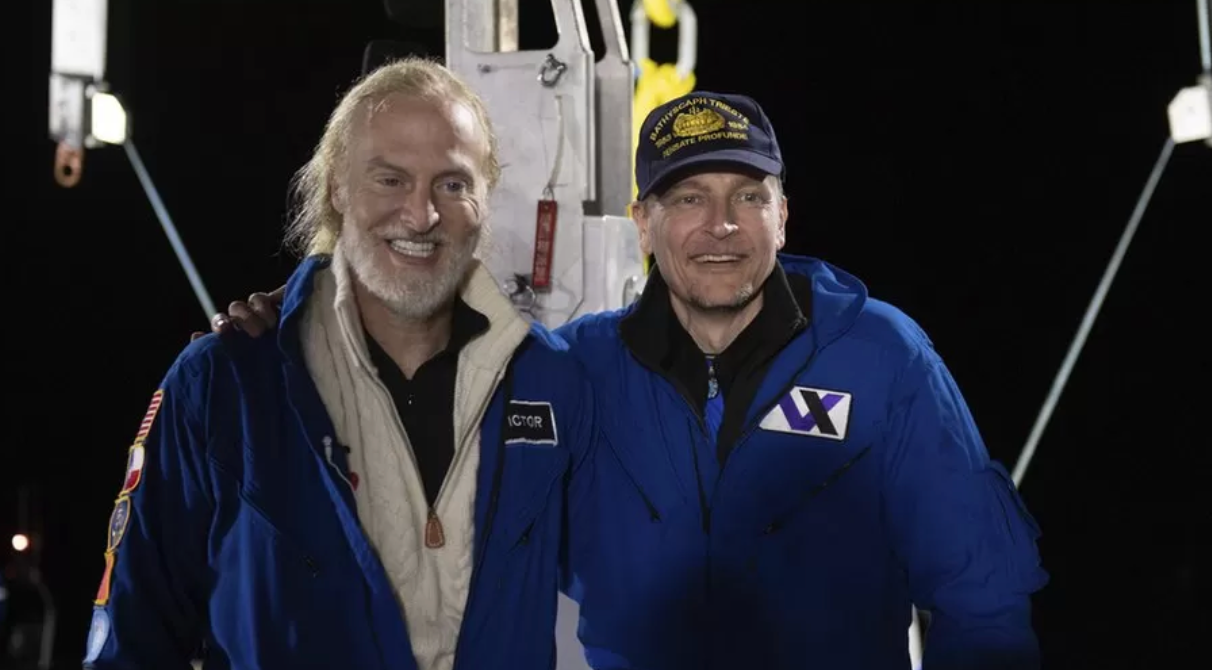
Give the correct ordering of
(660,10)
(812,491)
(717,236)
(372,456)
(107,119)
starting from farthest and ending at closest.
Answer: (660,10) → (107,119) → (717,236) → (812,491) → (372,456)

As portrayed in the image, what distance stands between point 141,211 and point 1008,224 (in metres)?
22.0

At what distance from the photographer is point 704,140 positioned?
3473mm

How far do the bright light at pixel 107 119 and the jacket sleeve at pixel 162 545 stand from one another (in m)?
3.47

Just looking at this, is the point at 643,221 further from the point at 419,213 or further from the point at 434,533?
the point at 434,533

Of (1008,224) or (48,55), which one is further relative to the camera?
(1008,224)

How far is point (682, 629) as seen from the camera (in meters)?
3.28

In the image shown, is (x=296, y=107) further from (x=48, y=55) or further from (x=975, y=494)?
(x=975, y=494)

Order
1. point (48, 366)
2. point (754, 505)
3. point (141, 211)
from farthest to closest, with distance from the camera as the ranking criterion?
point (141, 211) < point (48, 366) < point (754, 505)

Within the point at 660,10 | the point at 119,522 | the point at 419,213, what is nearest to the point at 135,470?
the point at 119,522

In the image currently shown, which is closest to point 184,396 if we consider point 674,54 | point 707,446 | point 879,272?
point 707,446

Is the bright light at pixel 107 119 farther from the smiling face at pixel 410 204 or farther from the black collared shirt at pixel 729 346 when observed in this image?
the black collared shirt at pixel 729 346

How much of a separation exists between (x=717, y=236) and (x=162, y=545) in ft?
5.24

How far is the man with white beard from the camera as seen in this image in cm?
295

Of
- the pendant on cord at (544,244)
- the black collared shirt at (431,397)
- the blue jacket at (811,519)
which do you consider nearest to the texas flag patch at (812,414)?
the blue jacket at (811,519)
